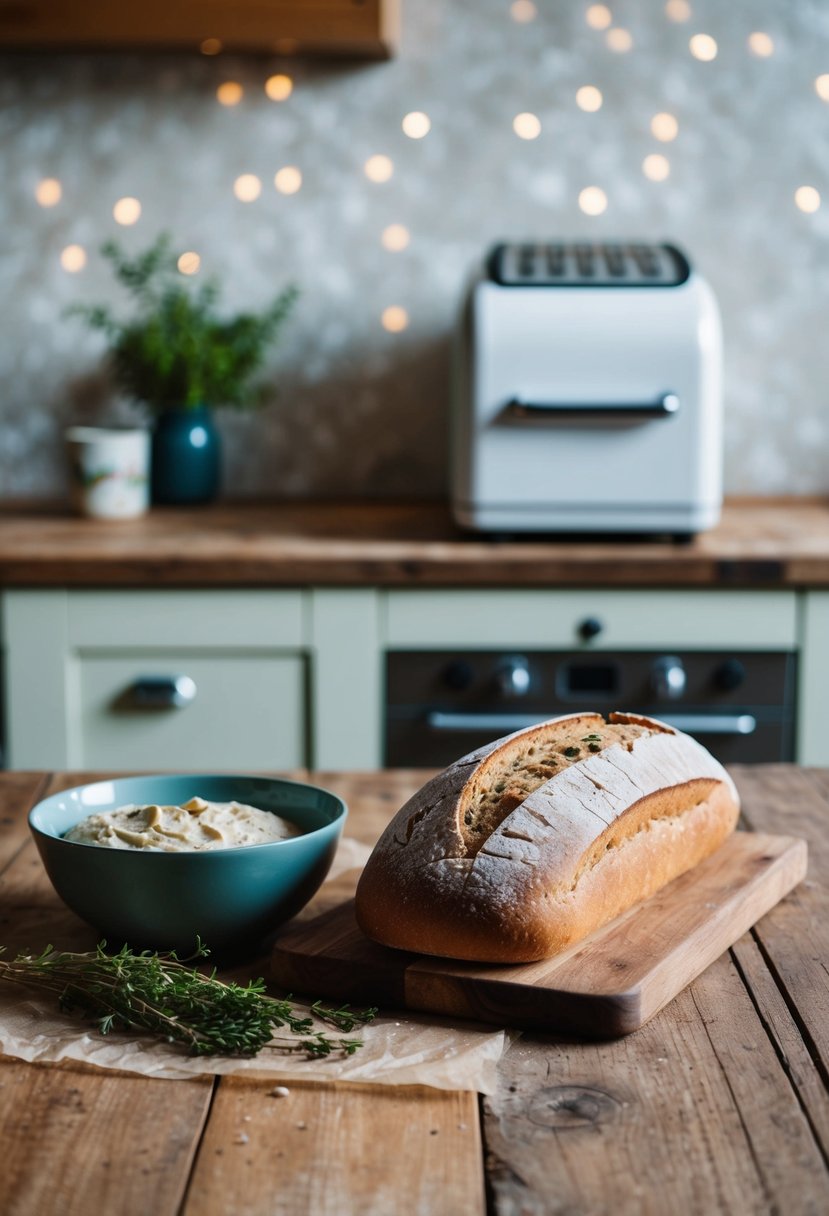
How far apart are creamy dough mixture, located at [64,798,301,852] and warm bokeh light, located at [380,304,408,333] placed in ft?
6.02

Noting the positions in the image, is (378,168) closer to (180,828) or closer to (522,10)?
(522,10)

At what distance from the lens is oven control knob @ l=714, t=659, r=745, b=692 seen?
6.61 ft

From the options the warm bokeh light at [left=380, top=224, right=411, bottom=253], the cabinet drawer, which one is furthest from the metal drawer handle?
the warm bokeh light at [left=380, top=224, right=411, bottom=253]

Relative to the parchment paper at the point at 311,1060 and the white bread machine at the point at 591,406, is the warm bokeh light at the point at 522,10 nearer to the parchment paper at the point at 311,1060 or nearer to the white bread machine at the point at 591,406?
the white bread machine at the point at 591,406

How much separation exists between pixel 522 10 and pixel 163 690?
1443 millimetres

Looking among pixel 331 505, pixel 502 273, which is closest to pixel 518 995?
pixel 502 273

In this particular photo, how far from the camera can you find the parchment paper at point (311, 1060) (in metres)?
0.68

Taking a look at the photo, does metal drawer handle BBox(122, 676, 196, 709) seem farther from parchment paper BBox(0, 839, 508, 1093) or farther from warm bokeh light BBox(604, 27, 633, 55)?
warm bokeh light BBox(604, 27, 633, 55)

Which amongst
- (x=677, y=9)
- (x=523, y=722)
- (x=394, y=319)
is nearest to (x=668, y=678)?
(x=523, y=722)

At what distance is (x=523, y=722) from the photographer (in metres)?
2.01

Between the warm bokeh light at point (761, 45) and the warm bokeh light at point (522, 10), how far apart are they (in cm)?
41

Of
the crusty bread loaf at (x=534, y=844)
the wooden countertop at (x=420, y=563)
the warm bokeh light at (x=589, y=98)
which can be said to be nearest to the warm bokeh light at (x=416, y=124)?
the warm bokeh light at (x=589, y=98)

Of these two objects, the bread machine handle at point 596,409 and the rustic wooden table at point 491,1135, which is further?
the bread machine handle at point 596,409

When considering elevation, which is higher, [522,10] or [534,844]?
[522,10]
